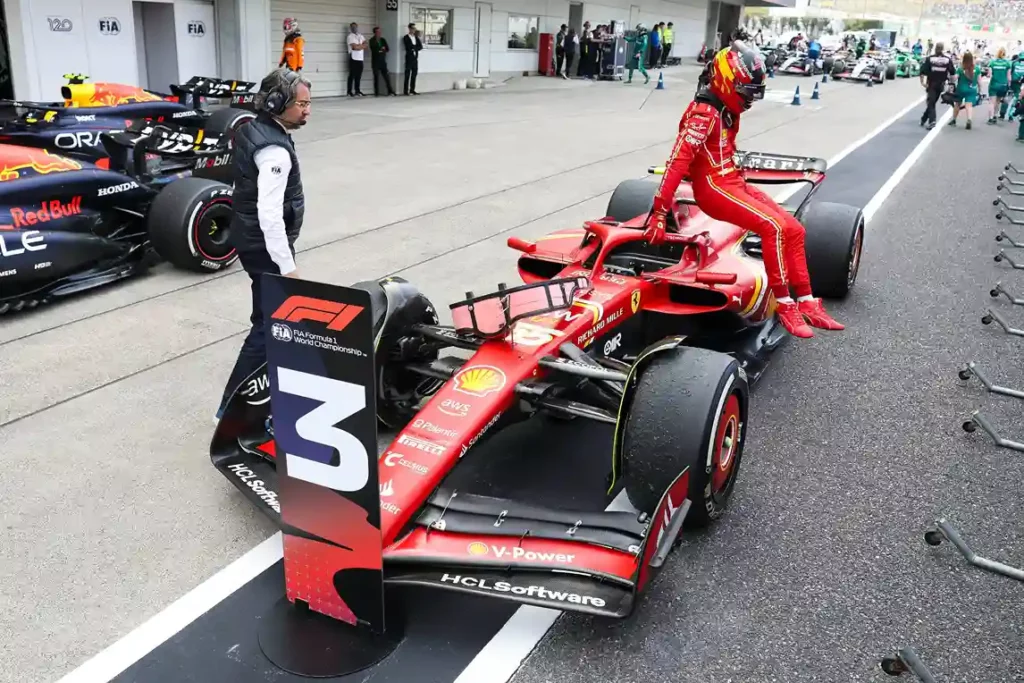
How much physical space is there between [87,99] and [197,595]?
7.54 metres

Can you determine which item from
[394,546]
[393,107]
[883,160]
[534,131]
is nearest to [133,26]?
[393,107]

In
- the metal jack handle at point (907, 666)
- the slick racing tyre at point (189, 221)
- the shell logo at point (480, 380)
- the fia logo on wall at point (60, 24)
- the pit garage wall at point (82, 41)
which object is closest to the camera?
the metal jack handle at point (907, 666)

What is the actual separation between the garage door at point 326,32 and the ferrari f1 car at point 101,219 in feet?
42.7

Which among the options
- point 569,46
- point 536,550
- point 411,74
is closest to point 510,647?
point 536,550

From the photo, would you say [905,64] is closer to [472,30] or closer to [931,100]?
[931,100]

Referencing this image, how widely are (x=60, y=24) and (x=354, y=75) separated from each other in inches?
306

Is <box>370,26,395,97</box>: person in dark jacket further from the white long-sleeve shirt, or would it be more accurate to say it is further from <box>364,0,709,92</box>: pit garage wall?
the white long-sleeve shirt

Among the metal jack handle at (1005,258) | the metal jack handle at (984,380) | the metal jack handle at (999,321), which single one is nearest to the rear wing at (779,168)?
the metal jack handle at (999,321)

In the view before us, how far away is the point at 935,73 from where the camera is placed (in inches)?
742

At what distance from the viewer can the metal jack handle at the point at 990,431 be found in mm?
4699

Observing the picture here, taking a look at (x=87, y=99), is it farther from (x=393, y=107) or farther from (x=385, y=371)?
(x=393, y=107)

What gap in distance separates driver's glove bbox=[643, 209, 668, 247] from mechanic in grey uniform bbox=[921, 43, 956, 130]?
16563mm

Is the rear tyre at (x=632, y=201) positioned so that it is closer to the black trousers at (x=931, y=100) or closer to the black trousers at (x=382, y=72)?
the black trousers at (x=931, y=100)

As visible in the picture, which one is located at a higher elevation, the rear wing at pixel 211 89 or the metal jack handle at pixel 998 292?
the rear wing at pixel 211 89
